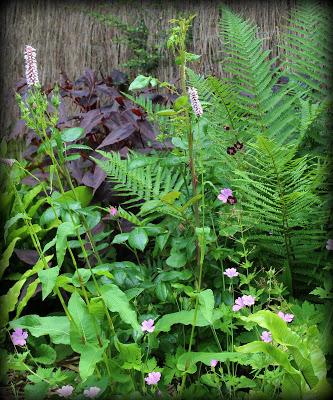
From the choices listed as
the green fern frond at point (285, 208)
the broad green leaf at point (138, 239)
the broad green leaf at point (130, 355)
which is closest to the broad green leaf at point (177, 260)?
the broad green leaf at point (138, 239)

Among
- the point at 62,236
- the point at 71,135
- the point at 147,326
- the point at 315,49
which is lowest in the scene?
the point at 147,326

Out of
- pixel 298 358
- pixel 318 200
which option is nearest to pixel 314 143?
pixel 318 200

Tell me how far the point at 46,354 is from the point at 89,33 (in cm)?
265

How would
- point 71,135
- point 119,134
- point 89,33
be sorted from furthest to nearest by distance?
point 89,33, point 119,134, point 71,135

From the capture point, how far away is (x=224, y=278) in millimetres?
1739

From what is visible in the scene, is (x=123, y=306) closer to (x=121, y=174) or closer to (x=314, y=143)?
(x=121, y=174)

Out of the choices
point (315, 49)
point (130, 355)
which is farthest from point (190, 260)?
point (315, 49)

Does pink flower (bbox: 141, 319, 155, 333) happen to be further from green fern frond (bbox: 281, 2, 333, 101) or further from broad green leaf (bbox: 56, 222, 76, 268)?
green fern frond (bbox: 281, 2, 333, 101)

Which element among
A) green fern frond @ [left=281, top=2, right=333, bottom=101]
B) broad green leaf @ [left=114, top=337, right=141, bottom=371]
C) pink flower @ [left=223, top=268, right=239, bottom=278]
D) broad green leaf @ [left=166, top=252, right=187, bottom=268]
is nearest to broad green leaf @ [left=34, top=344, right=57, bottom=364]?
broad green leaf @ [left=114, top=337, right=141, bottom=371]

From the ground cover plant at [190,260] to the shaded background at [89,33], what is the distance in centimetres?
109

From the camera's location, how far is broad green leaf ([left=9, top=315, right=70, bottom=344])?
1.41 m

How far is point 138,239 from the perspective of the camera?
161cm

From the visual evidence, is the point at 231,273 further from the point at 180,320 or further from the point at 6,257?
the point at 6,257

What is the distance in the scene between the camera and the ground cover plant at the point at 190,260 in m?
1.33
